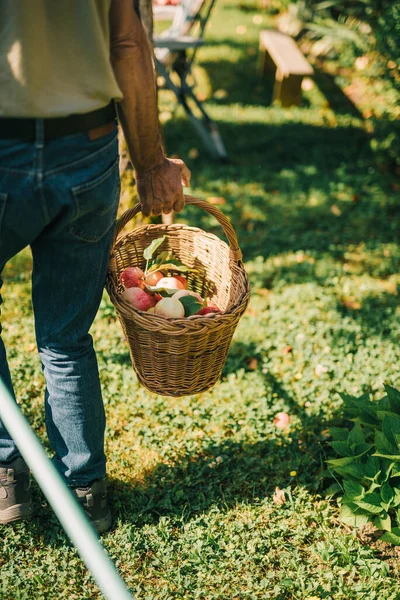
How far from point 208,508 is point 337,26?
496 cm

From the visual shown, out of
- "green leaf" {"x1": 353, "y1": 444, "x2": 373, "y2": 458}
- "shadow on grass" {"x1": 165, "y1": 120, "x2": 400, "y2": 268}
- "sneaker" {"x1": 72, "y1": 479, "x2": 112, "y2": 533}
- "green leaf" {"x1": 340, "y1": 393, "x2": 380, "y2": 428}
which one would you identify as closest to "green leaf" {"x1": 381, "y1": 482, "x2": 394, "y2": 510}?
"green leaf" {"x1": 353, "y1": 444, "x2": 373, "y2": 458}

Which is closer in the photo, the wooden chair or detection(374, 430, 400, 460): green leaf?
detection(374, 430, 400, 460): green leaf

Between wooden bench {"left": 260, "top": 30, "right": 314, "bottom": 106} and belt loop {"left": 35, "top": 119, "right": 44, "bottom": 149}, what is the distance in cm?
472

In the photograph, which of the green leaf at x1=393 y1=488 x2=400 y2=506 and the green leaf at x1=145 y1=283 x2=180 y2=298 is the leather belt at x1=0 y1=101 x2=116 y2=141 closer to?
the green leaf at x1=145 y1=283 x2=180 y2=298

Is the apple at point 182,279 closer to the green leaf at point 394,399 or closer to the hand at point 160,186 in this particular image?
the hand at point 160,186

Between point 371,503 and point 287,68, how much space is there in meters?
4.61

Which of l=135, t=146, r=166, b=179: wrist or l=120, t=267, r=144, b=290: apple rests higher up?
l=135, t=146, r=166, b=179: wrist

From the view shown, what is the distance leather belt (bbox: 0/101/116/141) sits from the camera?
1.36 metres

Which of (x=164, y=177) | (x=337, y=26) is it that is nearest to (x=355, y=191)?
(x=337, y=26)

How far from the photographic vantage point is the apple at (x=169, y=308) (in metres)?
2.04

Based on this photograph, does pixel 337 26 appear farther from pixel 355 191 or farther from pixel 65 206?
pixel 65 206

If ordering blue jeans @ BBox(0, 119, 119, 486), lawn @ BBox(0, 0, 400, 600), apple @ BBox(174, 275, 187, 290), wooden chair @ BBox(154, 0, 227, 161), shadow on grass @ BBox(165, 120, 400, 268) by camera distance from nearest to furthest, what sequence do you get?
blue jeans @ BBox(0, 119, 119, 486), lawn @ BBox(0, 0, 400, 600), apple @ BBox(174, 275, 187, 290), shadow on grass @ BBox(165, 120, 400, 268), wooden chair @ BBox(154, 0, 227, 161)

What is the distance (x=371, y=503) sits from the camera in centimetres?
212

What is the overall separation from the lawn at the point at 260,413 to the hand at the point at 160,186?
1.05 metres
